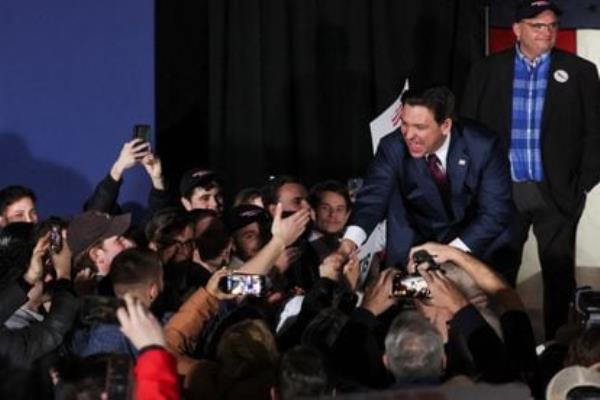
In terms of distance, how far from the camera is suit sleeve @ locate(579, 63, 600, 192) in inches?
330

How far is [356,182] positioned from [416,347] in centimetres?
381

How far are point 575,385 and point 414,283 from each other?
1.35 meters

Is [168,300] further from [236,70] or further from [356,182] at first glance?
[236,70]

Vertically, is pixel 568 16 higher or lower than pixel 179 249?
higher

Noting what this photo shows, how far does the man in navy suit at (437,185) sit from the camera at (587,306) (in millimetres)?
1118

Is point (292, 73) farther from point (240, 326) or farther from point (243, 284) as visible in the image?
point (240, 326)

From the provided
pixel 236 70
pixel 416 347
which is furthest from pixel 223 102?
pixel 416 347

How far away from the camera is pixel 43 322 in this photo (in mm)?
5898

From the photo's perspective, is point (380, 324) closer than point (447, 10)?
Yes

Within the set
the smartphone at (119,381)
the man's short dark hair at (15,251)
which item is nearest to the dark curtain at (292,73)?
the man's short dark hair at (15,251)

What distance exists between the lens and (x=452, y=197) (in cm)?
749

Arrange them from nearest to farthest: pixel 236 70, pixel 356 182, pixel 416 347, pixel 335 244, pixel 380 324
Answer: pixel 416 347 → pixel 380 324 → pixel 335 244 → pixel 356 182 → pixel 236 70

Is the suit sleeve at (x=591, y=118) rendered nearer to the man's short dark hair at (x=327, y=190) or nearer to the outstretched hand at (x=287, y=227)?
the man's short dark hair at (x=327, y=190)

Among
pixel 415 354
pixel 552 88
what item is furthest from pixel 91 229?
pixel 552 88
